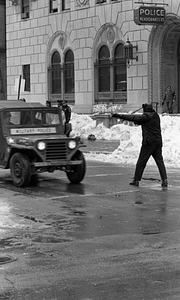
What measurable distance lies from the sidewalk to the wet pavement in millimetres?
8837

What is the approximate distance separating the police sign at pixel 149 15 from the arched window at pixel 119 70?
4.09 metres

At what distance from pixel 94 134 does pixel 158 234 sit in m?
21.0

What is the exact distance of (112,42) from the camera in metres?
34.2

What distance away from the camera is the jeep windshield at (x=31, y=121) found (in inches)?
591

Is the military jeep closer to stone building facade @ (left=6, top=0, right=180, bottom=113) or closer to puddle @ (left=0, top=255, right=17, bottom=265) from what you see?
puddle @ (left=0, top=255, right=17, bottom=265)

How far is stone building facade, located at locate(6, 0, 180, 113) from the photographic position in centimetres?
3209

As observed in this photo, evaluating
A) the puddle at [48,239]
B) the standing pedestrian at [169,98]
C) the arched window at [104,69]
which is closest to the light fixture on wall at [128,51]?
the standing pedestrian at [169,98]

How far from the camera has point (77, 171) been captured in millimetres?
14531

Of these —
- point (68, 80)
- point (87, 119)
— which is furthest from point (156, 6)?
point (68, 80)

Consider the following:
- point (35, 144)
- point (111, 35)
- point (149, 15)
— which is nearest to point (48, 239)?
point (35, 144)

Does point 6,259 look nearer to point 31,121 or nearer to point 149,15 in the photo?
→ point 31,121

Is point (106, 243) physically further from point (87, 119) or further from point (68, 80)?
point (68, 80)

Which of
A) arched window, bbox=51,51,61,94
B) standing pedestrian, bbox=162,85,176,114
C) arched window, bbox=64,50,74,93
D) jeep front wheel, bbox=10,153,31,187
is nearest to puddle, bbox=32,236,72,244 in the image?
jeep front wheel, bbox=10,153,31,187

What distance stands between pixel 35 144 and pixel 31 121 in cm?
149
